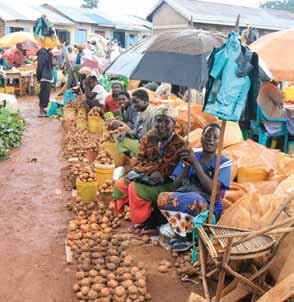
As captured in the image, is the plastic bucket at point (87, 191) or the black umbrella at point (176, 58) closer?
the black umbrella at point (176, 58)

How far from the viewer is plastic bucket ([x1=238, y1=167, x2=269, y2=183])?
468 centimetres

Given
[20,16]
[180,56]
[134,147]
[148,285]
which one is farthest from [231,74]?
[20,16]

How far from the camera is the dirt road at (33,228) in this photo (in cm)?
327

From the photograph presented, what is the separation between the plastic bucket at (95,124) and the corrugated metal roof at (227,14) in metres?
9.45

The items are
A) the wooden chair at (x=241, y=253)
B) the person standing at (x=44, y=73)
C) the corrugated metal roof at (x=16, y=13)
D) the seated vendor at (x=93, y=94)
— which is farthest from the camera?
the corrugated metal roof at (x=16, y=13)

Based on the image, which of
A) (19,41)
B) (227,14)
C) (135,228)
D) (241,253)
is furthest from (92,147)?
(227,14)

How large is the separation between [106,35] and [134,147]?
75.9ft

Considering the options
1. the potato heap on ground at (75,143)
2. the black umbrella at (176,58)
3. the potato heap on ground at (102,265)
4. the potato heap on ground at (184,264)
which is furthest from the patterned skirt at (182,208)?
the potato heap on ground at (75,143)

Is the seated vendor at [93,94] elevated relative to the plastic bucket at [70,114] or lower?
elevated

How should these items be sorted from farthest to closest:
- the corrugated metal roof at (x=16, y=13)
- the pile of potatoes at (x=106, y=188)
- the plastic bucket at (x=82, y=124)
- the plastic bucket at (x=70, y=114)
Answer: the corrugated metal roof at (x=16, y=13) → the plastic bucket at (x=70, y=114) → the plastic bucket at (x=82, y=124) → the pile of potatoes at (x=106, y=188)

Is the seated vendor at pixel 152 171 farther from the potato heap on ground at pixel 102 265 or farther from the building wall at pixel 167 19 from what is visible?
the building wall at pixel 167 19

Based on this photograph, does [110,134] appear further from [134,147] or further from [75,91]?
[75,91]

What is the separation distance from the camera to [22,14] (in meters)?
21.8

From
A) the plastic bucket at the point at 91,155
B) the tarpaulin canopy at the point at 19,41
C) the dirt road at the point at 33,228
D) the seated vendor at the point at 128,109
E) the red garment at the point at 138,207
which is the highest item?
the tarpaulin canopy at the point at 19,41
